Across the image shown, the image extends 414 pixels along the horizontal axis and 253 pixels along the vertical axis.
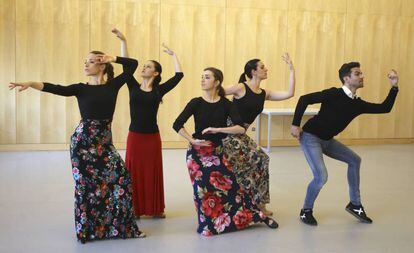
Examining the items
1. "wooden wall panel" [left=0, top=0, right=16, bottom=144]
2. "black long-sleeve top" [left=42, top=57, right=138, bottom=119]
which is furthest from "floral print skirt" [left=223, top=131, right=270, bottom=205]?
"wooden wall panel" [left=0, top=0, right=16, bottom=144]

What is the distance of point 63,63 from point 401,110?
20.2 ft

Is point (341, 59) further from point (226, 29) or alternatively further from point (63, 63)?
point (63, 63)

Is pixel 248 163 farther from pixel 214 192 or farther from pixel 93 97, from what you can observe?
pixel 93 97

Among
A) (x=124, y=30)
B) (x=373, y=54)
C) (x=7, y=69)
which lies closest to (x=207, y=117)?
(x=124, y=30)

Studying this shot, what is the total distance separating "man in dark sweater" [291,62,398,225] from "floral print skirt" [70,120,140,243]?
5.21ft

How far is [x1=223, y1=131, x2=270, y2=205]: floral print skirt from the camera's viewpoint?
4570mm

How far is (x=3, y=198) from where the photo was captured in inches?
210

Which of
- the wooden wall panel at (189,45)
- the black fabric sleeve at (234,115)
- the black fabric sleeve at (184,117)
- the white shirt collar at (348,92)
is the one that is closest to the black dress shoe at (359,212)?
the white shirt collar at (348,92)

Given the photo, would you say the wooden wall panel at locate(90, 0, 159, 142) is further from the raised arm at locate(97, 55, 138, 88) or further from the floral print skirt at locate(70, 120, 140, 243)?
the floral print skirt at locate(70, 120, 140, 243)

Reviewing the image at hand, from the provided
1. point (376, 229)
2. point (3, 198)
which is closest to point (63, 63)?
point (3, 198)

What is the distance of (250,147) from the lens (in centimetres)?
469

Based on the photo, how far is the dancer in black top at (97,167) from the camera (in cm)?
396

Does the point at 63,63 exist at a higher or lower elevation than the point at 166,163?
higher

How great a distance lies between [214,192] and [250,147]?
0.59m
